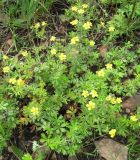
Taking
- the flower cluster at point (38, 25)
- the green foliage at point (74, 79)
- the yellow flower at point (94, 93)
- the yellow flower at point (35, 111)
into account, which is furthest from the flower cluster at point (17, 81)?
the flower cluster at point (38, 25)

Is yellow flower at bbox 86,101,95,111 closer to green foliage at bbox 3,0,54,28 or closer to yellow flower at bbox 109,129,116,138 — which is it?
yellow flower at bbox 109,129,116,138

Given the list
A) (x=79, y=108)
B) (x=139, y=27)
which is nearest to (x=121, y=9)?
(x=139, y=27)

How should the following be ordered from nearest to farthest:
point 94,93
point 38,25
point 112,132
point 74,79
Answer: point 112,132
point 94,93
point 74,79
point 38,25

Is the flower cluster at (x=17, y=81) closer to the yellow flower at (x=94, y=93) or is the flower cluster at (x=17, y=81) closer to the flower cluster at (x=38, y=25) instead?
the yellow flower at (x=94, y=93)

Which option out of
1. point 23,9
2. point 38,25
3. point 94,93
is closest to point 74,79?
point 94,93

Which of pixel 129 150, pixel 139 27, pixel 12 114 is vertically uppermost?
pixel 139 27

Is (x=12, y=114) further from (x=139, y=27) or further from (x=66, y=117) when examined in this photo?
(x=139, y=27)

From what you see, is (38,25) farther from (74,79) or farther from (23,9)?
(74,79)

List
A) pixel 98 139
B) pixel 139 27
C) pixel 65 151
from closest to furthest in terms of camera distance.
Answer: pixel 65 151, pixel 98 139, pixel 139 27

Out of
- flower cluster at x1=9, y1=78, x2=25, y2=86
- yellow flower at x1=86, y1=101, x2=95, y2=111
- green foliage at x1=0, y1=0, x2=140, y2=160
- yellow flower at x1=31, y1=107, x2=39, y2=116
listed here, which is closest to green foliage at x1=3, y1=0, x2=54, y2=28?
green foliage at x1=0, y1=0, x2=140, y2=160

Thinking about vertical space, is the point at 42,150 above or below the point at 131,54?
below

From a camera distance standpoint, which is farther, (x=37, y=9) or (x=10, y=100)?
(x=37, y=9)
